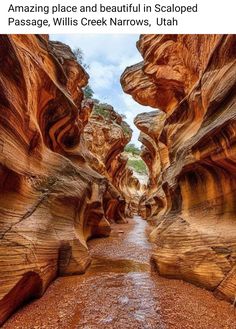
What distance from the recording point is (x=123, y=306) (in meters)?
3.70

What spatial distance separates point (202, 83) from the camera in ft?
23.5

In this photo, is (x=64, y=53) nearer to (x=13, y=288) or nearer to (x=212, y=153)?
(x=212, y=153)

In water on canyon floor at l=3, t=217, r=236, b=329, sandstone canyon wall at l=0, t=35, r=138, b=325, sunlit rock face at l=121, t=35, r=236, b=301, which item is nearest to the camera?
water on canyon floor at l=3, t=217, r=236, b=329

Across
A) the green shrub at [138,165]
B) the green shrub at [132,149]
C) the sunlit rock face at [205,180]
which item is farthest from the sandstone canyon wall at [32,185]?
the green shrub at [138,165]

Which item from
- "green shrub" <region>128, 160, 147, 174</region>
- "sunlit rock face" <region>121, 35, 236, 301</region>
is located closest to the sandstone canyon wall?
"sunlit rock face" <region>121, 35, 236, 301</region>

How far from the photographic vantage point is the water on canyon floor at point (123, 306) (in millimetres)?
3137

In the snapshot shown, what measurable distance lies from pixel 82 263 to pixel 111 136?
1908 centimetres

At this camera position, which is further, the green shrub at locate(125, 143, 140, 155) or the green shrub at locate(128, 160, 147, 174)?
the green shrub at locate(128, 160, 147, 174)

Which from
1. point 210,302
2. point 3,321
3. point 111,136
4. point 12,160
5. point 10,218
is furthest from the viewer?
point 111,136

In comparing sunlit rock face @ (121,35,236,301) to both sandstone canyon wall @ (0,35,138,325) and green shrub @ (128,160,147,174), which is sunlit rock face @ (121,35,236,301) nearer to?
sandstone canyon wall @ (0,35,138,325)

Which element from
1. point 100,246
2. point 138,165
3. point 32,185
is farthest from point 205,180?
point 138,165

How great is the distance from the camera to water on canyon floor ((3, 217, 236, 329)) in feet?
10.3

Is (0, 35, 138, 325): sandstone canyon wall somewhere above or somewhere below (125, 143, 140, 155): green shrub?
below

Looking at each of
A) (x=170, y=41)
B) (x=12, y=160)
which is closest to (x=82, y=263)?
(x=12, y=160)
